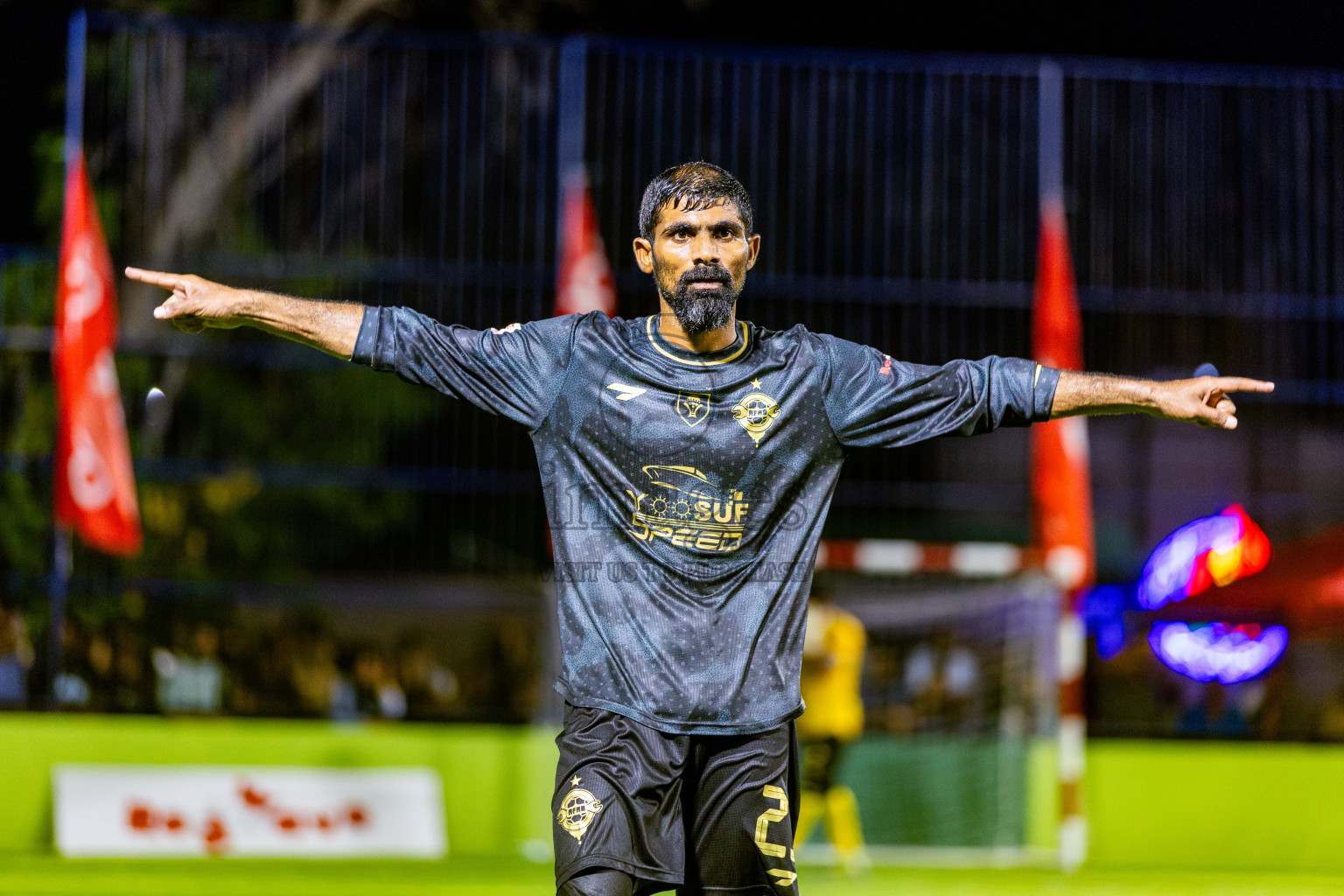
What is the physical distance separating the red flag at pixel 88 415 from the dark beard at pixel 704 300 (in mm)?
6873

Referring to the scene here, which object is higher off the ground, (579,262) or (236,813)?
(579,262)

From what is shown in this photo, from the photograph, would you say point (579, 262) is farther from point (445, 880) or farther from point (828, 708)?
point (445, 880)

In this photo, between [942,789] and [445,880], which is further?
[942,789]

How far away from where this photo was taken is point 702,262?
11.4 ft

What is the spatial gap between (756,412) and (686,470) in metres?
0.21

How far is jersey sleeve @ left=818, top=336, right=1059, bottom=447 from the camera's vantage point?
11.8 feet

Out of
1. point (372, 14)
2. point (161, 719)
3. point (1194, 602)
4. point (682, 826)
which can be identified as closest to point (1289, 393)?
point (1194, 602)

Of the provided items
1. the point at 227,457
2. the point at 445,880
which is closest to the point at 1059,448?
the point at 445,880

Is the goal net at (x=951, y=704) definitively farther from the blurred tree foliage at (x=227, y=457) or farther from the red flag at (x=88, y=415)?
the red flag at (x=88, y=415)

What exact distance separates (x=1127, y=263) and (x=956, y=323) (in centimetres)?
139

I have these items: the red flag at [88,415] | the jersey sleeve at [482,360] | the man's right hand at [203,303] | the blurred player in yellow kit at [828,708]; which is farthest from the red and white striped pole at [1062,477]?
the man's right hand at [203,303]

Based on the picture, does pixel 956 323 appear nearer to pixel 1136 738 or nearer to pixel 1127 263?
pixel 1127 263

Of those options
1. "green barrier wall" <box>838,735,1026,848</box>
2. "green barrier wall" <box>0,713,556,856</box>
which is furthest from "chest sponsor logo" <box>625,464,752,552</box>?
"green barrier wall" <box>838,735,1026,848</box>

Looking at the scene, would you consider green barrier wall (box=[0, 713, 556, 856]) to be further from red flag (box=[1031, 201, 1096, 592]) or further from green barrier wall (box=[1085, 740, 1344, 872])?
green barrier wall (box=[1085, 740, 1344, 872])
